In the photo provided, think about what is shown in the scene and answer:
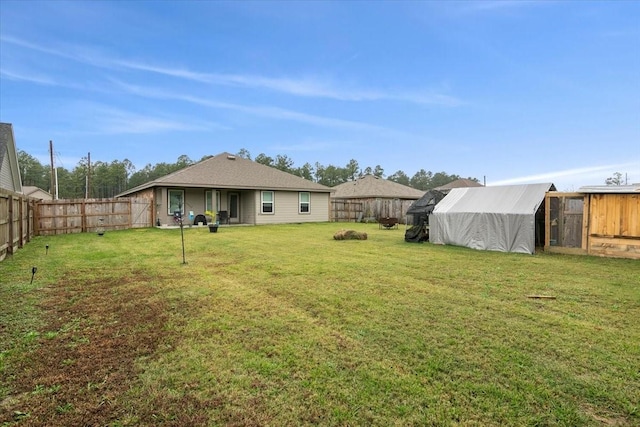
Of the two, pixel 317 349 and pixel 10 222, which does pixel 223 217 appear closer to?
pixel 10 222

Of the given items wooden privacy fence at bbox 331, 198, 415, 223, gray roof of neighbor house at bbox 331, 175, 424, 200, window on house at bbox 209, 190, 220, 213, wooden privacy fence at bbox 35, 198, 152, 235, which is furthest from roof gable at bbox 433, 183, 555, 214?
gray roof of neighbor house at bbox 331, 175, 424, 200

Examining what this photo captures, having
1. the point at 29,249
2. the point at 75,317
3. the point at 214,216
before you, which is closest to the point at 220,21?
the point at 214,216

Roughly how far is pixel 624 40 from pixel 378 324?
15144mm

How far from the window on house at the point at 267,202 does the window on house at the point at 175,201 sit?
4795 mm

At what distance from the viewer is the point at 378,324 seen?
3773mm

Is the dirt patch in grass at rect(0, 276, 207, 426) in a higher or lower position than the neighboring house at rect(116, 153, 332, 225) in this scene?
lower

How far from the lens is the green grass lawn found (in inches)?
87.2

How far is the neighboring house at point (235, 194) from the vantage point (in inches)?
708

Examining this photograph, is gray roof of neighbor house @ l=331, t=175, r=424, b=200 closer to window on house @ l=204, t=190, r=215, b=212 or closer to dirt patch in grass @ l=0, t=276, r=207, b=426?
window on house @ l=204, t=190, r=215, b=212

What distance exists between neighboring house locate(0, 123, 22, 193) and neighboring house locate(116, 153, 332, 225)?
18.9 feet

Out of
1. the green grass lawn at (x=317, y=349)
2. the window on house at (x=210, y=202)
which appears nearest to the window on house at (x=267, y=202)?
the window on house at (x=210, y=202)

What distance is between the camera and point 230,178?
65.8 feet

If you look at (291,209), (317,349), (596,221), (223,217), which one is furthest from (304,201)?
(317,349)

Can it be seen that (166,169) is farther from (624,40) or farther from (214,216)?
(624,40)
